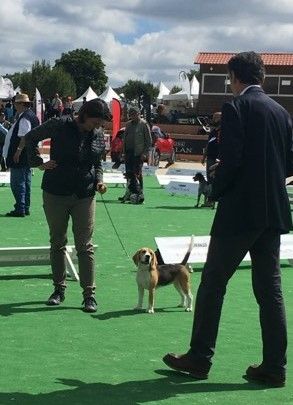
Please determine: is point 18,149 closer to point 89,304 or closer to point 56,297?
point 56,297

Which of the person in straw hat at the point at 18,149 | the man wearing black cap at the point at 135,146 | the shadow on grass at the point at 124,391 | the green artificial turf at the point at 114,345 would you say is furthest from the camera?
the man wearing black cap at the point at 135,146

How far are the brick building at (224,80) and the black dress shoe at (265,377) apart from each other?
46846mm

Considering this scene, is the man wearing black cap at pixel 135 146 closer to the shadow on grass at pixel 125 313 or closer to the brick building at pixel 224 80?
the shadow on grass at pixel 125 313

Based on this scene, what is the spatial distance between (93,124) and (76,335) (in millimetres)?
1791

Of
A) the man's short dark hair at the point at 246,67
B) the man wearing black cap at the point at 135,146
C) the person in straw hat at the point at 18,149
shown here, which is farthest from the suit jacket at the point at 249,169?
the man wearing black cap at the point at 135,146

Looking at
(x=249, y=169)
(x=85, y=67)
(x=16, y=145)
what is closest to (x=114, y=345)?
(x=249, y=169)

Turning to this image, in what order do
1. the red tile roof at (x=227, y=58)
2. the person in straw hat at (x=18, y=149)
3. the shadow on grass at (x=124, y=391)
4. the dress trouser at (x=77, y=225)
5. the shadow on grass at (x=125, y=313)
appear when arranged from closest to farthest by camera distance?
1. the shadow on grass at (x=124, y=391)
2. the shadow on grass at (x=125, y=313)
3. the dress trouser at (x=77, y=225)
4. the person in straw hat at (x=18, y=149)
5. the red tile roof at (x=227, y=58)

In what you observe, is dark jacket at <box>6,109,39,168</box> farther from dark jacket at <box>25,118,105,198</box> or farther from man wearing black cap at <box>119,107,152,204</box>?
dark jacket at <box>25,118,105,198</box>

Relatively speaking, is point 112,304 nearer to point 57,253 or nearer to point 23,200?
point 57,253

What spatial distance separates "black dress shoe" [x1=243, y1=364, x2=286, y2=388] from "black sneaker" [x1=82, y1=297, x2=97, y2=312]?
2.26m

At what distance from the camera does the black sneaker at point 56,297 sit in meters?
7.70

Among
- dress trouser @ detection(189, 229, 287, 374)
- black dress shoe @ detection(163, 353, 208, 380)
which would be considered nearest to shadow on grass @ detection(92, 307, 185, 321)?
black dress shoe @ detection(163, 353, 208, 380)

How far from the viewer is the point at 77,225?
746 centimetres

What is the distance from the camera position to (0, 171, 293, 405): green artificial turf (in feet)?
16.9
